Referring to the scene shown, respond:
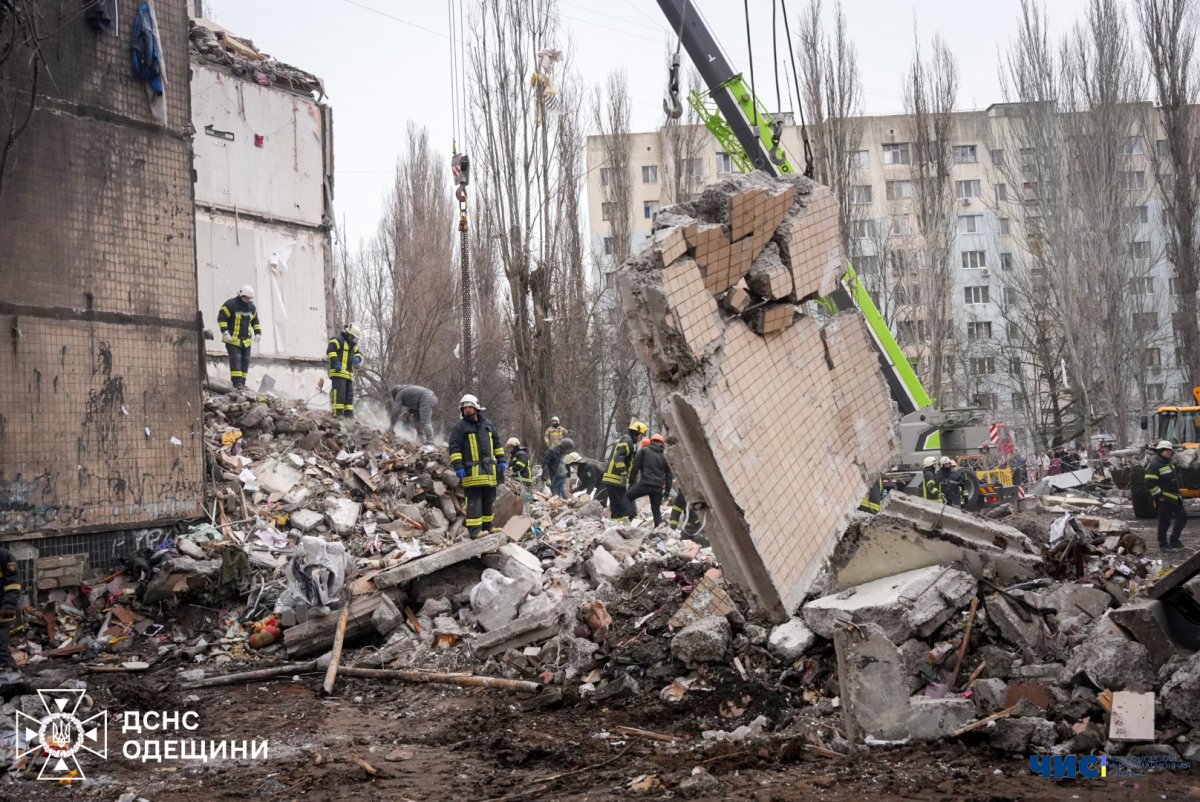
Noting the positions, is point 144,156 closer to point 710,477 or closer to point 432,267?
point 710,477

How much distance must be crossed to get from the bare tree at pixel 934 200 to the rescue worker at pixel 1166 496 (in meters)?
15.0

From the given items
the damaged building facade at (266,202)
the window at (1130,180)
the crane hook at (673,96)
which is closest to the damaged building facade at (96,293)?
the damaged building facade at (266,202)

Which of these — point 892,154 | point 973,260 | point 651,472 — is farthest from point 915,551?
point 973,260

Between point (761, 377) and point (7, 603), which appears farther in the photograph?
point (7, 603)

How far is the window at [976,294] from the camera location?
39.1 meters

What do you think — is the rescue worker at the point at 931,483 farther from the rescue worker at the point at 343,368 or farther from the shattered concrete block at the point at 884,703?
the shattered concrete block at the point at 884,703

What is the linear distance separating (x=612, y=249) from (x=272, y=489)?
17.6m

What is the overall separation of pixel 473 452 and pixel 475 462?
4.1 inches

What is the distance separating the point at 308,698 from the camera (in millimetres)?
6574

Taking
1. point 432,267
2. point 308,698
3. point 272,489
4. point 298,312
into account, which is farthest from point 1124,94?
point 308,698

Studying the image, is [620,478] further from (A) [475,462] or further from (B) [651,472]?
(A) [475,462]

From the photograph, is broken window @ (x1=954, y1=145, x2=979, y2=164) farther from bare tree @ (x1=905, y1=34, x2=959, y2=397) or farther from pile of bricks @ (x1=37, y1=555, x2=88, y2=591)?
pile of bricks @ (x1=37, y1=555, x2=88, y2=591)

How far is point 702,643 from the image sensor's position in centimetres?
592

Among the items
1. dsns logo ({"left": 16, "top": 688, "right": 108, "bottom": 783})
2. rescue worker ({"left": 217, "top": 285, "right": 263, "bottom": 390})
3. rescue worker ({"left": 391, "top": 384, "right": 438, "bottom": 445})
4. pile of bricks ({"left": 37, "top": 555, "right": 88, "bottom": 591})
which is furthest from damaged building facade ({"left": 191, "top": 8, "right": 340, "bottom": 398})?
dsns logo ({"left": 16, "top": 688, "right": 108, "bottom": 783})
